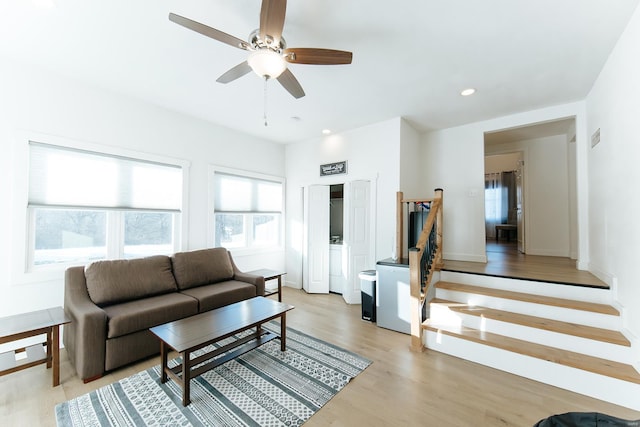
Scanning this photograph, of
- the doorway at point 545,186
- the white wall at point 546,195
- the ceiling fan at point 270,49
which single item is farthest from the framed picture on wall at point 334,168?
the white wall at point 546,195

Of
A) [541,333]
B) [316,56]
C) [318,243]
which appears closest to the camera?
[316,56]

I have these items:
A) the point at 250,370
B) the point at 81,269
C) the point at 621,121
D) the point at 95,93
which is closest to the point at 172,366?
the point at 250,370

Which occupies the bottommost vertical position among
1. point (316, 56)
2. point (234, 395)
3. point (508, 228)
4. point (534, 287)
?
point (234, 395)

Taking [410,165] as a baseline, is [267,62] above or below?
above

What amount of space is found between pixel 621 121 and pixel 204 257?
480 centimetres

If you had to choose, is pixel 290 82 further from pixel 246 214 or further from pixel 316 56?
pixel 246 214

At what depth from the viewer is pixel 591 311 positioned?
2.48 metres

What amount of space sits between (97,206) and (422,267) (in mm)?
3969

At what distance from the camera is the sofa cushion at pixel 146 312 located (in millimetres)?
2359

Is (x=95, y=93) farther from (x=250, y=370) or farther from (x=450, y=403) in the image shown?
(x=450, y=403)

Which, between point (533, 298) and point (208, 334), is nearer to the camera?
point (208, 334)

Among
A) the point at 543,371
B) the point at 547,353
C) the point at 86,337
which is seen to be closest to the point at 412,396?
the point at 543,371

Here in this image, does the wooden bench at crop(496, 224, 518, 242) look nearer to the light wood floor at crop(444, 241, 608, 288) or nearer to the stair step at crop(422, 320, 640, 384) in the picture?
the light wood floor at crop(444, 241, 608, 288)

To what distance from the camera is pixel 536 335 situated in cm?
247
